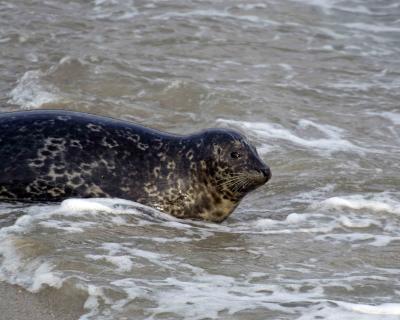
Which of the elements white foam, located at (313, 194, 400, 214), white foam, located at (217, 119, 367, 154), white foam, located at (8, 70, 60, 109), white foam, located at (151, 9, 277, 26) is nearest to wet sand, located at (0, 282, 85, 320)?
white foam, located at (313, 194, 400, 214)

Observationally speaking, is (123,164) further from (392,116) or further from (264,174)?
(392,116)

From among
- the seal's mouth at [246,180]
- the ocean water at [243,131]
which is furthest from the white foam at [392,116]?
the seal's mouth at [246,180]

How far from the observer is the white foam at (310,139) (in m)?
8.69

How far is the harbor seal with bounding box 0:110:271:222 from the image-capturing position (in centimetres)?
636

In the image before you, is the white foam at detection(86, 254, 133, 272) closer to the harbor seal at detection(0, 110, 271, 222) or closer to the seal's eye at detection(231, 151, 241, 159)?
the harbor seal at detection(0, 110, 271, 222)

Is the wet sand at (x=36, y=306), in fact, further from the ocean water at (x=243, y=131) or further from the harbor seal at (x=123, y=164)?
the harbor seal at (x=123, y=164)

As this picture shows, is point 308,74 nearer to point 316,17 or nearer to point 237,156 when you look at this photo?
point 316,17

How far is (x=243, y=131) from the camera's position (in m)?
9.06

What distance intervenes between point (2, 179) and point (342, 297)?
2578mm

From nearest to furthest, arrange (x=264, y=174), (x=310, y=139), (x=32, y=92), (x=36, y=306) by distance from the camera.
A: (x=36, y=306), (x=264, y=174), (x=310, y=139), (x=32, y=92)

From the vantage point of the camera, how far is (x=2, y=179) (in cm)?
630

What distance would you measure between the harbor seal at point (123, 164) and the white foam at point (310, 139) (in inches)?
83.1

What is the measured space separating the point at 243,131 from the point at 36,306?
16.0ft

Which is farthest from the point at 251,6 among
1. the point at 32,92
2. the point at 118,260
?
the point at 118,260
